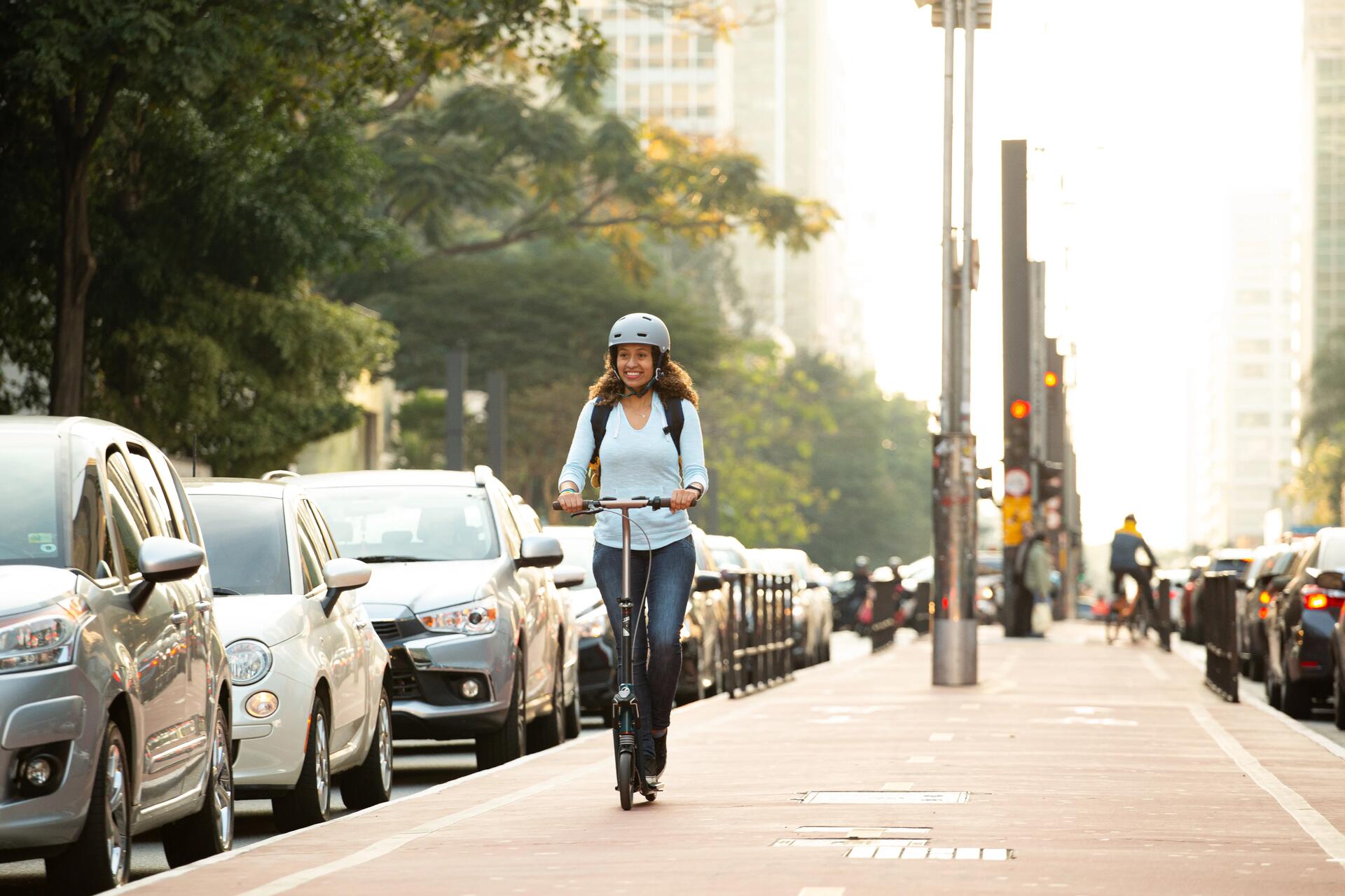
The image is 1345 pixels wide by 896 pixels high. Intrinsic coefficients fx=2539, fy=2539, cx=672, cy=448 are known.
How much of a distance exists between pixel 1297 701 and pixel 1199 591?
2164cm

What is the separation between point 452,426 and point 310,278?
6.33 metres

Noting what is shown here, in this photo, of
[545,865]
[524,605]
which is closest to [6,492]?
[545,865]

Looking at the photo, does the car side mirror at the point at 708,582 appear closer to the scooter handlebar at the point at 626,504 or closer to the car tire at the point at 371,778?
the car tire at the point at 371,778

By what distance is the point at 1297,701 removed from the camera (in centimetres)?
1986

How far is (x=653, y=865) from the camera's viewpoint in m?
8.28

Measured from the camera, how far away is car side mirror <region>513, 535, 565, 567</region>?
1412 cm

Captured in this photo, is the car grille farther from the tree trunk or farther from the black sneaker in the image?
the tree trunk

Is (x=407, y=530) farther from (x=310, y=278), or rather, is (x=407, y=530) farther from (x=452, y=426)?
(x=310, y=278)

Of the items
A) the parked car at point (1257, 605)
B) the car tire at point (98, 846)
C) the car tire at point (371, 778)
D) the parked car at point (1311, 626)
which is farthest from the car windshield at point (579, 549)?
the car tire at point (98, 846)

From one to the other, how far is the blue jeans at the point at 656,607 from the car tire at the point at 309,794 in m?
1.44

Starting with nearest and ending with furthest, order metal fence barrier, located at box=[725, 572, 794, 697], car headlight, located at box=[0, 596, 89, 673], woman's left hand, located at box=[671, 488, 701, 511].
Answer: car headlight, located at box=[0, 596, 89, 673] → woman's left hand, located at box=[671, 488, 701, 511] → metal fence barrier, located at box=[725, 572, 794, 697]

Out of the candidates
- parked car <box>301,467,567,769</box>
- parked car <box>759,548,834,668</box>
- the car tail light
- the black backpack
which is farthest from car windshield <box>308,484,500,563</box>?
parked car <box>759,548,834,668</box>

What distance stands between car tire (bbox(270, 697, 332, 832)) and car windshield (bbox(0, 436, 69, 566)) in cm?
247

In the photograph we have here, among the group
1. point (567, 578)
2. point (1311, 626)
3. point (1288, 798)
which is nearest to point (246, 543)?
point (567, 578)
